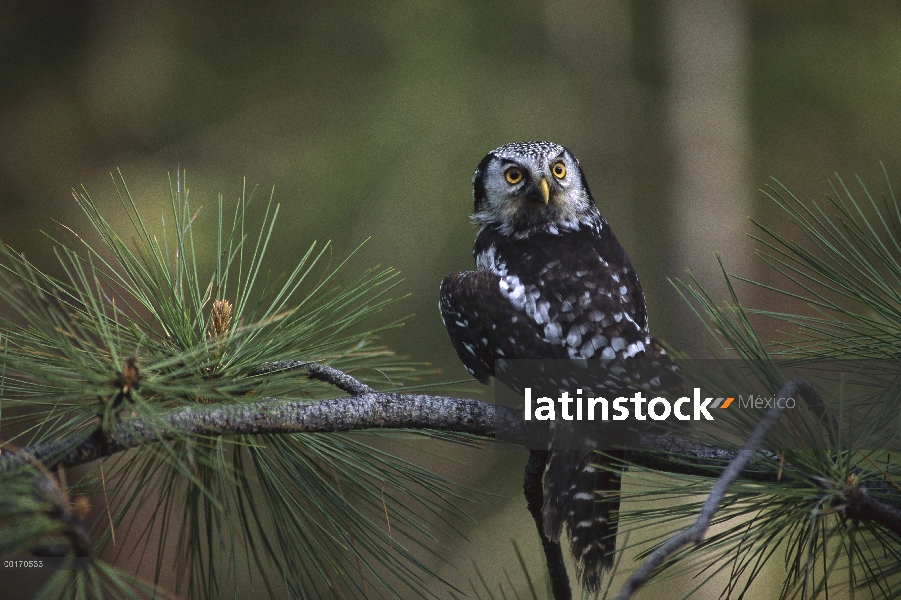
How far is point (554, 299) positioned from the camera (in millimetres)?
1707

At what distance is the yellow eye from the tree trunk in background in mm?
2605

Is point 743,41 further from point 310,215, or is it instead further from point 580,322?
point 580,322

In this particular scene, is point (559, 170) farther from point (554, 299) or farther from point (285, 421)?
point (285, 421)

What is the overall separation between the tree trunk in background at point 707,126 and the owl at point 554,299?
2648mm

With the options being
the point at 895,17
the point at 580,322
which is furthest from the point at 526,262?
the point at 895,17

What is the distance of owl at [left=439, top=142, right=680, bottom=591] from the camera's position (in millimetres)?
1530

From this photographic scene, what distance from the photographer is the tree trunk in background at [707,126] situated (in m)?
4.64

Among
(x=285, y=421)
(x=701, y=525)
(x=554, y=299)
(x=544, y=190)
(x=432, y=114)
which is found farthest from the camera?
(x=432, y=114)

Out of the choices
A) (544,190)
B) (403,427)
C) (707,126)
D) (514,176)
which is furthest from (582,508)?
(707,126)

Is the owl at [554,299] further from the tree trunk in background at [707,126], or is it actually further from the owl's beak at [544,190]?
the tree trunk in background at [707,126]

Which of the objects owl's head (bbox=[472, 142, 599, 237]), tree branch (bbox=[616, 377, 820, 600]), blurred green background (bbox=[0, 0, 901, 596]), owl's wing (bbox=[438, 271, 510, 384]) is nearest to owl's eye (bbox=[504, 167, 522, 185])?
owl's head (bbox=[472, 142, 599, 237])

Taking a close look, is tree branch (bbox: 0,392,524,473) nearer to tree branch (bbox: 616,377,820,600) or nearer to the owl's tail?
the owl's tail

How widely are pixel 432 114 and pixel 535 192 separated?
10.6 ft

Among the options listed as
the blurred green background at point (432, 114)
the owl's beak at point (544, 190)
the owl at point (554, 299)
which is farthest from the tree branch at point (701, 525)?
the blurred green background at point (432, 114)
